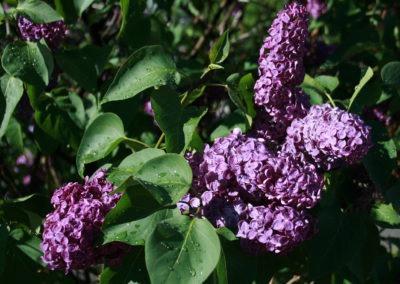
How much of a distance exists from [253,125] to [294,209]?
0.30m

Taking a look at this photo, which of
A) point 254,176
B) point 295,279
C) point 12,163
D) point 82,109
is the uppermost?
point 254,176

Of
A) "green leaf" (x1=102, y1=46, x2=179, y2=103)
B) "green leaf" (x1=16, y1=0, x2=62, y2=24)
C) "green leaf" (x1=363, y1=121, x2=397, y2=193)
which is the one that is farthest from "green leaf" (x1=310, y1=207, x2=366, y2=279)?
"green leaf" (x1=16, y1=0, x2=62, y2=24)

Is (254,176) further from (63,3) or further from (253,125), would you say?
(63,3)

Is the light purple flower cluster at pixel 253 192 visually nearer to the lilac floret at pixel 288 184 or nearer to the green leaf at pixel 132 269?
the lilac floret at pixel 288 184

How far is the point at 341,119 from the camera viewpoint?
109 cm

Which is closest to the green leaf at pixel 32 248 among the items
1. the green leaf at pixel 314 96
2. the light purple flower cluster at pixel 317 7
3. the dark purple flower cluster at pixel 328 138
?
the dark purple flower cluster at pixel 328 138

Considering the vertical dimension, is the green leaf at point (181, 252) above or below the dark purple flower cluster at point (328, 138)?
below

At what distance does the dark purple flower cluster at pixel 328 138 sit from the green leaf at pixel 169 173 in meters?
0.22

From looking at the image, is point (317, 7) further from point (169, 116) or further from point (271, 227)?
point (271, 227)

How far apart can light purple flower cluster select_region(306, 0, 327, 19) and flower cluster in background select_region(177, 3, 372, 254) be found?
1.13 meters

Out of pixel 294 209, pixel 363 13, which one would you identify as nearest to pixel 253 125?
pixel 294 209

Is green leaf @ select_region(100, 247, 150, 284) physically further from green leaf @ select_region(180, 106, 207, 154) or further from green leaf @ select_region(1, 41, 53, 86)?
green leaf @ select_region(1, 41, 53, 86)

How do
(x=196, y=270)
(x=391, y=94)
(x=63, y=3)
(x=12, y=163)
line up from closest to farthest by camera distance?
(x=196, y=270) < (x=63, y=3) < (x=391, y=94) < (x=12, y=163)

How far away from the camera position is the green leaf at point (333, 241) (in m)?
1.17
